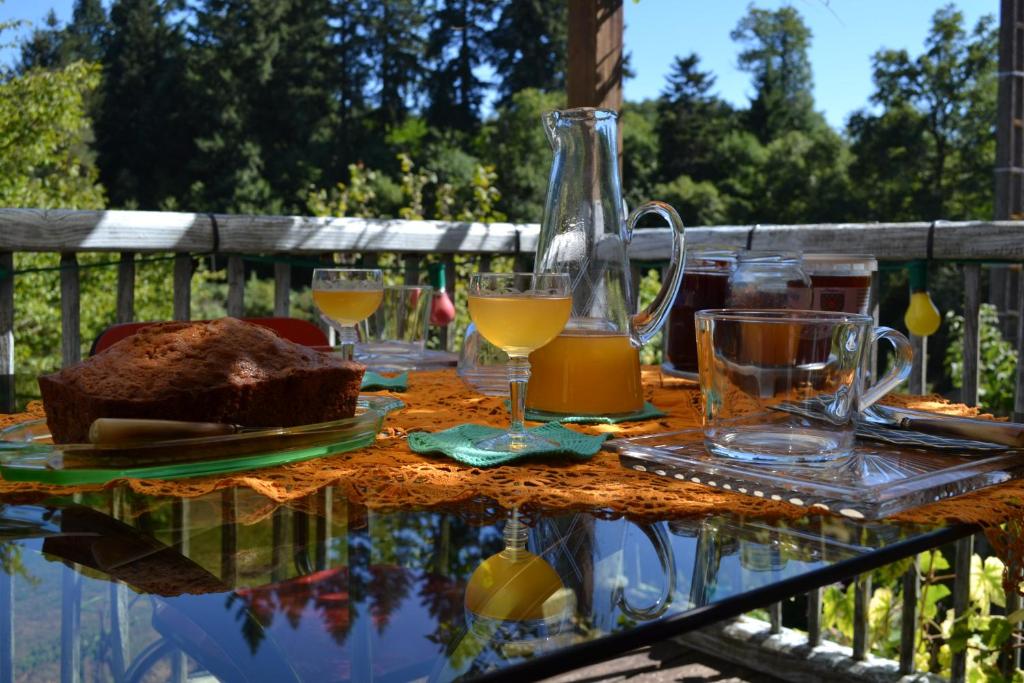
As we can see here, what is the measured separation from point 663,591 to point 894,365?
40 centimetres

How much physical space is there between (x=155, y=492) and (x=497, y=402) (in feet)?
1.78

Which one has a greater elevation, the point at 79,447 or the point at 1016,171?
the point at 1016,171

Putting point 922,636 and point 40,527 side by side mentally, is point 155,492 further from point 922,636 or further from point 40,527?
point 922,636

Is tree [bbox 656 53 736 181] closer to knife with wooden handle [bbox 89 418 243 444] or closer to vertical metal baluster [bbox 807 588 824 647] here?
vertical metal baluster [bbox 807 588 824 647]

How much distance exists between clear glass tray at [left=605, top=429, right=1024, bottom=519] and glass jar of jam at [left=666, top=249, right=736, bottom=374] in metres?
0.39

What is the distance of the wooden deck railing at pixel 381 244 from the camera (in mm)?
1982

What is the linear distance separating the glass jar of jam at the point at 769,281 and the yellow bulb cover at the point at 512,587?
645 millimetres

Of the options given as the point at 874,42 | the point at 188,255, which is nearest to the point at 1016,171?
the point at 188,255

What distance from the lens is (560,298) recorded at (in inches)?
34.3

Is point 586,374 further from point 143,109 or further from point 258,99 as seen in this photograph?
point 258,99

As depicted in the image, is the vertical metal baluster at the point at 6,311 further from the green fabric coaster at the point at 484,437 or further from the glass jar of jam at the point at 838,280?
the glass jar of jam at the point at 838,280

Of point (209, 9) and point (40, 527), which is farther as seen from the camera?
point (209, 9)

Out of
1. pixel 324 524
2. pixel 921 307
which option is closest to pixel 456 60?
pixel 921 307

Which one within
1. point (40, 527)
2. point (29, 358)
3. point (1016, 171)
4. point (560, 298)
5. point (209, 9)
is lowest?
point (29, 358)
